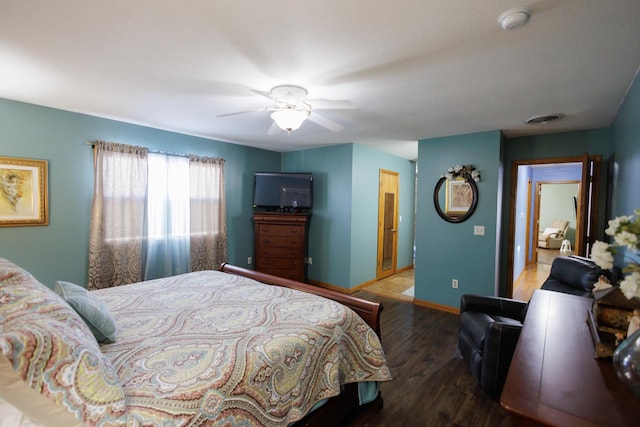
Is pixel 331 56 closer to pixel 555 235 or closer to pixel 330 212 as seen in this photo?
pixel 330 212

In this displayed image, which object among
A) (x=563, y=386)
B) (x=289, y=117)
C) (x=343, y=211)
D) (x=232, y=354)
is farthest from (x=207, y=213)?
(x=563, y=386)

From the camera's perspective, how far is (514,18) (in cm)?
143

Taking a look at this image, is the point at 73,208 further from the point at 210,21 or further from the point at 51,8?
the point at 210,21

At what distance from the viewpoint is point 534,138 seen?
152 inches

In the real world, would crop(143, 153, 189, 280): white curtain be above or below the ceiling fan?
below

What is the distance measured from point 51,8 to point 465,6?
207 centimetres

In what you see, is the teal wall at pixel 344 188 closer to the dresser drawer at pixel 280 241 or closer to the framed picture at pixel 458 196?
the framed picture at pixel 458 196

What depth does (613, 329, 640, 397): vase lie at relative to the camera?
0.86 m

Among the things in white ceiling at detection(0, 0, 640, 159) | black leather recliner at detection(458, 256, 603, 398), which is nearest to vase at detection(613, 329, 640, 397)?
black leather recliner at detection(458, 256, 603, 398)

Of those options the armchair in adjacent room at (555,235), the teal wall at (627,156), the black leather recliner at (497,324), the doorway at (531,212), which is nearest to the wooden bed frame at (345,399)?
the black leather recliner at (497,324)

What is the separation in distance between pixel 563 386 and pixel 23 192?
4367 millimetres

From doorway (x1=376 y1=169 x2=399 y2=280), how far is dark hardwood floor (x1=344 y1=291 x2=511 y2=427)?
196cm

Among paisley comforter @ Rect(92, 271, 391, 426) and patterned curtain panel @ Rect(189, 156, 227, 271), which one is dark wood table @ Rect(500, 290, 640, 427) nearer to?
paisley comforter @ Rect(92, 271, 391, 426)

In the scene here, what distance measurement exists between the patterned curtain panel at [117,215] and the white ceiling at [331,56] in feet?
1.95
